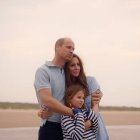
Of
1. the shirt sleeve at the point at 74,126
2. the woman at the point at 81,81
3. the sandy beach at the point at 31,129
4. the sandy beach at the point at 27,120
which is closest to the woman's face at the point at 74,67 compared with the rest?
the woman at the point at 81,81

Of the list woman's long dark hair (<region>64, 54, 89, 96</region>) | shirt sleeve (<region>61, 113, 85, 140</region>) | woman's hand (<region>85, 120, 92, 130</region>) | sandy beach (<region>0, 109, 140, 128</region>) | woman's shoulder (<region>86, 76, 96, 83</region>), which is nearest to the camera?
shirt sleeve (<region>61, 113, 85, 140</region>)

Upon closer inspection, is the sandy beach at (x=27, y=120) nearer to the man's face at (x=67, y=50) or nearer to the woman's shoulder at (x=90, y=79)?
the woman's shoulder at (x=90, y=79)

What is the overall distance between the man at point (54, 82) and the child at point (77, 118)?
0.11m

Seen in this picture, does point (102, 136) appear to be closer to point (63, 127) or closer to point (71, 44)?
point (63, 127)

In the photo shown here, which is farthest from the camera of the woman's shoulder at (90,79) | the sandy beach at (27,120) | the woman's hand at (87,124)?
the sandy beach at (27,120)

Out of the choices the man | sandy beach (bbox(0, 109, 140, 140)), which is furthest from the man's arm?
sandy beach (bbox(0, 109, 140, 140))

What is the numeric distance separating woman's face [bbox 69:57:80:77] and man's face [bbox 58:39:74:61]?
0.05 metres

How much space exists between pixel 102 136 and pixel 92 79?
614mm

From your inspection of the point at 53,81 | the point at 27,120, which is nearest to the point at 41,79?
the point at 53,81

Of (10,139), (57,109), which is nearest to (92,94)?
(57,109)

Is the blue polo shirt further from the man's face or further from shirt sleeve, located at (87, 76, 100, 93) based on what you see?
shirt sleeve, located at (87, 76, 100, 93)

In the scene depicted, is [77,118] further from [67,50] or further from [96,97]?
[67,50]

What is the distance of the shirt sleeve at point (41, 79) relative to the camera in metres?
4.50

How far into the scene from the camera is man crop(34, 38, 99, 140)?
4.53 m
